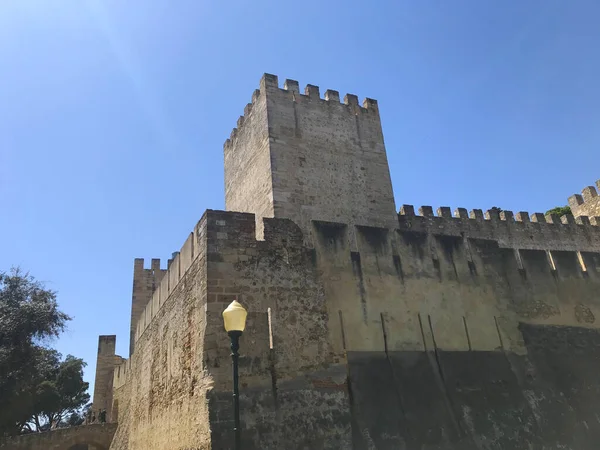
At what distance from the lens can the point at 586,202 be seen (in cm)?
2858

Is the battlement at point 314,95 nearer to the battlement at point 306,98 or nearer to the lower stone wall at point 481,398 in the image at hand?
the battlement at point 306,98

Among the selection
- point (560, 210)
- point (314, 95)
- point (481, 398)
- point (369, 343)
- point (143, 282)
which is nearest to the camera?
point (369, 343)

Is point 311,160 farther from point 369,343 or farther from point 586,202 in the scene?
point 586,202

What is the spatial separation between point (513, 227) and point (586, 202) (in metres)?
7.07

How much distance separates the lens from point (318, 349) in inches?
320

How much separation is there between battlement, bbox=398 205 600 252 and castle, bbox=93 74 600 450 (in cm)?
1013

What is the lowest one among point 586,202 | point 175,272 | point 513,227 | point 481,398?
point 481,398

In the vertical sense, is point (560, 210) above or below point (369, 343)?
above

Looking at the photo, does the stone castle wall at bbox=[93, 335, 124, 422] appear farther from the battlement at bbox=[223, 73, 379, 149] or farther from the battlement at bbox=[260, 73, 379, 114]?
the battlement at bbox=[260, 73, 379, 114]

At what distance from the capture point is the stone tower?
17.0 m

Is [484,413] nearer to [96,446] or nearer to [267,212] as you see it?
[267,212]

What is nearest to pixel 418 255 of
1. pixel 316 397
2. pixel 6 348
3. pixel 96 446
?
pixel 316 397

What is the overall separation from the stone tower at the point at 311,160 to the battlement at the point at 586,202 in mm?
15627

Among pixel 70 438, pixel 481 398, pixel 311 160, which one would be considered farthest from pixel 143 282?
pixel 481 398
